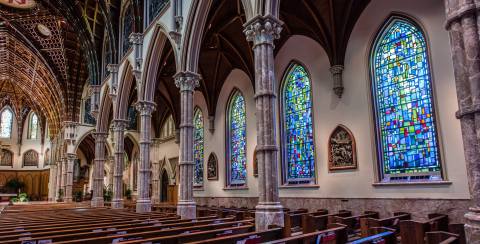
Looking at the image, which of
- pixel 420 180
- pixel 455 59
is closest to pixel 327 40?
pixel 420 180

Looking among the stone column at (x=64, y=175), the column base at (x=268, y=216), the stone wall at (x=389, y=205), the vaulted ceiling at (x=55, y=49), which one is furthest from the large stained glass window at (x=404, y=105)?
the stone column at (x=64, y=175)

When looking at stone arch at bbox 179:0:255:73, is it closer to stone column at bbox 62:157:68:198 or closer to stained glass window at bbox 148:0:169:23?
stained glass window at bbox 148:0:169:23

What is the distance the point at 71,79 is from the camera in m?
29.4

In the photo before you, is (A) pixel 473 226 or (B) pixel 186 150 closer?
(A) pixel 473 226

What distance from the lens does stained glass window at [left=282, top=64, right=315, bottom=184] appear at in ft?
48.0

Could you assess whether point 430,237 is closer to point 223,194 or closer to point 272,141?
point 272,141

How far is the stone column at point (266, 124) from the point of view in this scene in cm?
767

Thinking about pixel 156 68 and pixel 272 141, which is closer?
pixel 272 141

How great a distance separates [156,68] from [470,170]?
522 inches

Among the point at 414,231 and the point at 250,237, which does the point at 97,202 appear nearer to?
the point at 250,237

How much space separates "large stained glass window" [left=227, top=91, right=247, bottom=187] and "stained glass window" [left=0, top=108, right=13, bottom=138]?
3811 cm

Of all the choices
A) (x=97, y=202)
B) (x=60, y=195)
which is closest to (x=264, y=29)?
(x=97, y=202)

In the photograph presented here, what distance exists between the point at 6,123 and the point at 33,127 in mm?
3029

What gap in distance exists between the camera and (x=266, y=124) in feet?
26.7
